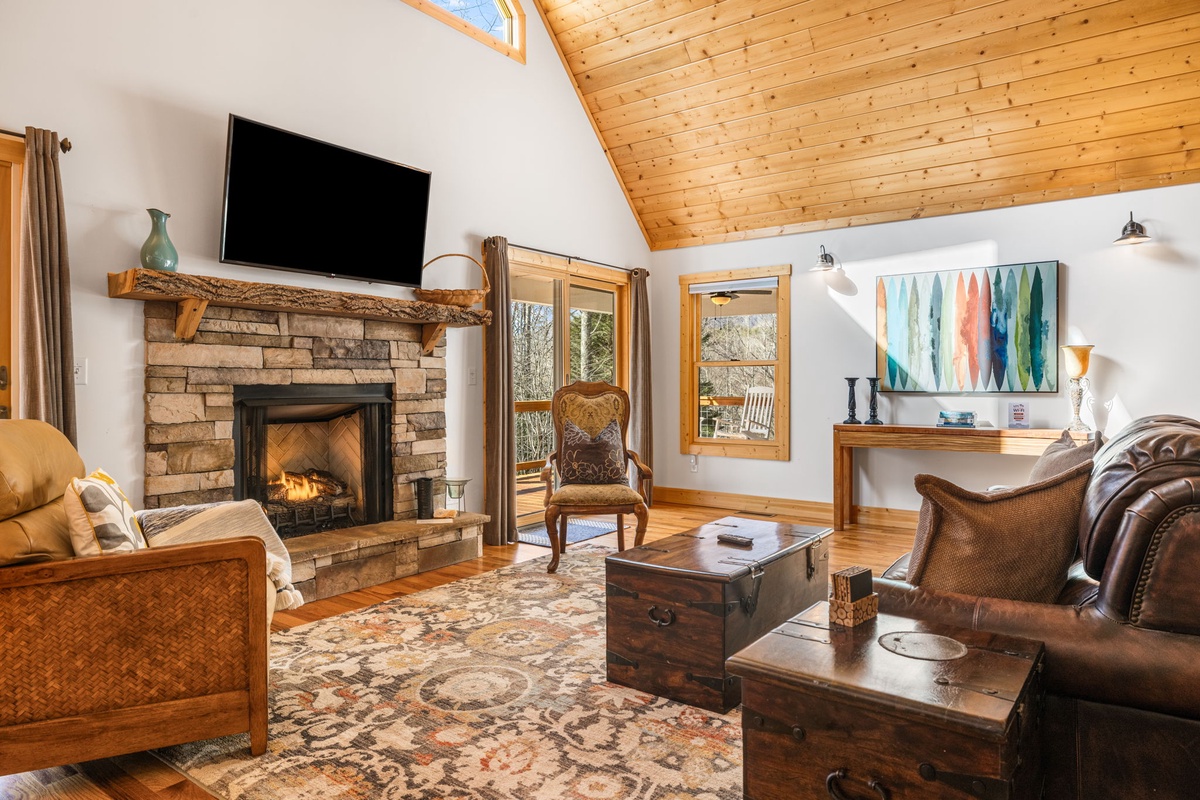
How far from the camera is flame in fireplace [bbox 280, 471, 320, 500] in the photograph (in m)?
4.26

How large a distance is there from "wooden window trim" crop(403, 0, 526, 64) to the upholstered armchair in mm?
2511

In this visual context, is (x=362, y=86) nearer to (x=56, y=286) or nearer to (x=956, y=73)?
(x=56, y=286)

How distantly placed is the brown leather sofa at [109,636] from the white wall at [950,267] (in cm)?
477

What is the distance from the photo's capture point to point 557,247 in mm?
5812

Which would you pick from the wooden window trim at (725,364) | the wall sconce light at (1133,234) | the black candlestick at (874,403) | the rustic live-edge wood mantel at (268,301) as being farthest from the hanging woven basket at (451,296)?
the wall sconce light at (1133,234)

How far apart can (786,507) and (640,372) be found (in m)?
1.71

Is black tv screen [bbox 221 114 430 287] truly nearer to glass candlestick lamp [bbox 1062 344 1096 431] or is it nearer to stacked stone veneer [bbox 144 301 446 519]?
stacked stone veneer [bbox 144 301 446 519]

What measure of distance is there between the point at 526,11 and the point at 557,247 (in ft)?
5.71

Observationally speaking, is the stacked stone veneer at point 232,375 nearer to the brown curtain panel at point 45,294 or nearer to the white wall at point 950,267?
the brown curtain panel at point 45,294

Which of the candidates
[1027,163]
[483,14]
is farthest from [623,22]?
[1027,163]

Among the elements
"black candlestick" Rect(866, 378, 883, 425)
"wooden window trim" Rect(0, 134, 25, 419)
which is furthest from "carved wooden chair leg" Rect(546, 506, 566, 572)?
"black candlestick" Rect(866, 378, 883, 425)

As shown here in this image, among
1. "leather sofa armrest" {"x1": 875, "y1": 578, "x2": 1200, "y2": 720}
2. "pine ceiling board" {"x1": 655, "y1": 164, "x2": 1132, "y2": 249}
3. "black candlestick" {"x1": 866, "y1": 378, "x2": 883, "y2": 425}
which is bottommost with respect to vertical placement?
"leather sofa armrest" {"x1": 875, "y1": 578, "x2": 1200, "y2": 720}

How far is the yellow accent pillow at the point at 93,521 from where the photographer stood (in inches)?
79.0

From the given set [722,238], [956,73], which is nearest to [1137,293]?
[956,73]
